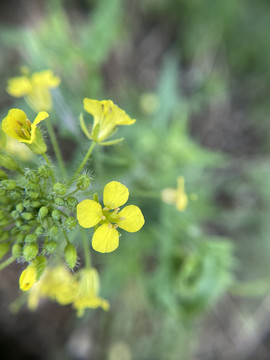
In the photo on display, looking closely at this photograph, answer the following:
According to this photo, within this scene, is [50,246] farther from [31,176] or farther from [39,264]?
[31,176]

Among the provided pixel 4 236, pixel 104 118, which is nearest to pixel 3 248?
pixel 4 236

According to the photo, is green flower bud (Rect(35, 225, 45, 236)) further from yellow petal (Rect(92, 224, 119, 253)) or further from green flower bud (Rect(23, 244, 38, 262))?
yellow petal (Rect(92, 224, 119, 253))

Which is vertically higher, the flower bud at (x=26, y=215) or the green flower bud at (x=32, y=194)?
the green flower bud at (x=32, y=194)

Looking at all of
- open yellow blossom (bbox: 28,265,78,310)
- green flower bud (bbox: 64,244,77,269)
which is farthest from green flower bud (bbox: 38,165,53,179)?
open yellow blossom (bbox: 28,265,78,310)

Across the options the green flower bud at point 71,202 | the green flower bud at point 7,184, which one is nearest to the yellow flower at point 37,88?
the green flower bud at point 7,184

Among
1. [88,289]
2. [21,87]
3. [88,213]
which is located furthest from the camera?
[21,87]

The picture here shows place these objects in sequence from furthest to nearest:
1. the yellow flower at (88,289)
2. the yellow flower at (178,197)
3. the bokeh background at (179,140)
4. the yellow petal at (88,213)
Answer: the bokeh background at (179,140) → the yellow flower at (178,197) → the yellow flower at (88,289) → the yellow petal at (88,213)

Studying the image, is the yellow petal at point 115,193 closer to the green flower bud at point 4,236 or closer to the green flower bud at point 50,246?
the green flower bud at point 50,246

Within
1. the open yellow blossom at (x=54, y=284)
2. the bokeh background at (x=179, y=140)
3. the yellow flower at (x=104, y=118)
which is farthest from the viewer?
the bokeh background at (x=179, y=140)

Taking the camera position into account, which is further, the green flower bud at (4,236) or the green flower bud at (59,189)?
the green flower bud at (4,236)
